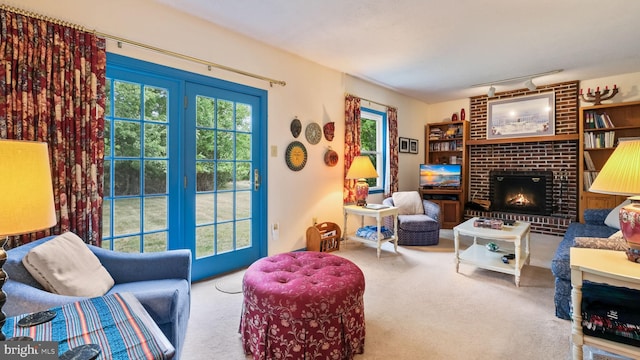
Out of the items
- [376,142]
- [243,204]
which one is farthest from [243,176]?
[376,142]

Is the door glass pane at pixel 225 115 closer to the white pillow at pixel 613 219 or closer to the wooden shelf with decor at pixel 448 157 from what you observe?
the wooden shelf with decor at pixel 448 157

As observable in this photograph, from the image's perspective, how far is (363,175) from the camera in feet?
13.2

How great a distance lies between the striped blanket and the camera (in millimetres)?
902

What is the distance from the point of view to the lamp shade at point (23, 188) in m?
0.80

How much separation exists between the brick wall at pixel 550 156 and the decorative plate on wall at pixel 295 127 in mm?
3939

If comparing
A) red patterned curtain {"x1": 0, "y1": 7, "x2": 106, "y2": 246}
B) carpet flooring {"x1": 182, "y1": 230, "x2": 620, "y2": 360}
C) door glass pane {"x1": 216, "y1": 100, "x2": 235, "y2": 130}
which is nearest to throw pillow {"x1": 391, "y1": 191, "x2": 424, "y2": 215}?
carpet flooring {"x1": 182, "y1": 230, "x2": 620, "y2": 360}

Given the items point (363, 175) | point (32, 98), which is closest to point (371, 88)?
point (363, 175)

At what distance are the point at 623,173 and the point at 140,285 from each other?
2721 millimetres

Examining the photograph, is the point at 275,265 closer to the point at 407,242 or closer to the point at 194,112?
the point at 194,112

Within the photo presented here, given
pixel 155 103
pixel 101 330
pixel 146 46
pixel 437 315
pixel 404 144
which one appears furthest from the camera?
pixel 404 144

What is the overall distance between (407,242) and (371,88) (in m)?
2.55

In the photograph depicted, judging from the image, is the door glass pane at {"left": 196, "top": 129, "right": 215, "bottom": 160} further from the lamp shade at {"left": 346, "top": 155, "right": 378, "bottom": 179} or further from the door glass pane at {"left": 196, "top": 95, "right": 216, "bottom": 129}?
the lamp shade at {"left": 346, "top": 155, "right": 378, "bottom": 179}

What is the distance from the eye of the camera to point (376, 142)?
530 centimetres

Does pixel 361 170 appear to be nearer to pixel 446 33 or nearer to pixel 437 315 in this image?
pixel 446 33
